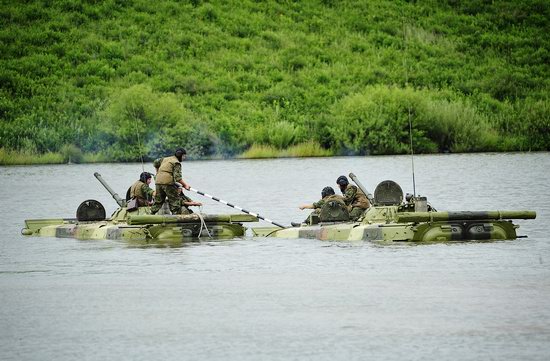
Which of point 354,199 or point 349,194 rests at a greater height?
point 349,194

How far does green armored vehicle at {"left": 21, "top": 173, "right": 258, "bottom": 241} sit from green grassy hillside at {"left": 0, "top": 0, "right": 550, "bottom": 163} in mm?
40931

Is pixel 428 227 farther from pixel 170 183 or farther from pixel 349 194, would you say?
pixel 170 183

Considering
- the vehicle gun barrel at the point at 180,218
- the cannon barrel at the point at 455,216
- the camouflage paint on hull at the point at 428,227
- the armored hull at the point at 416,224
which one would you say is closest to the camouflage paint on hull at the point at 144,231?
the vehicle gun barrel at the point at 180,218

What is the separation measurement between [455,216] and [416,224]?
76 centimetres

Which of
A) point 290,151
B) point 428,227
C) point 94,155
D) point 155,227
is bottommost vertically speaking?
point 428,227

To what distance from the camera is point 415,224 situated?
95.3 ft

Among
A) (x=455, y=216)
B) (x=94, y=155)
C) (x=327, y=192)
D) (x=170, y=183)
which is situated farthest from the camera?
(x=94, y=155)

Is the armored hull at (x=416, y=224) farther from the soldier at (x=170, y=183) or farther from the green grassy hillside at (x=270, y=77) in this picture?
the green grassy hillside at (x=270, y=77)

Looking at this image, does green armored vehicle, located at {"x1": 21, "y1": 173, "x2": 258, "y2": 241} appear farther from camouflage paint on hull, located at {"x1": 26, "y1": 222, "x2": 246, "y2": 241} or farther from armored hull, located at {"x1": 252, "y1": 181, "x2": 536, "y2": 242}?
armored hull, located at {"x1": 252, "y1": 181, "x2": 536, "y2": 242}

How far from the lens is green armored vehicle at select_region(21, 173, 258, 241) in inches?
1248

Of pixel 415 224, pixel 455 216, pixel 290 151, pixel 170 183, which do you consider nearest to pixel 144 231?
pixel 170 183

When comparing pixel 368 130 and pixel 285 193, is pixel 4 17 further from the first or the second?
pixel 285 193

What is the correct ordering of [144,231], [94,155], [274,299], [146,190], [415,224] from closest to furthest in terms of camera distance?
→ [274,299] → [415,224] → [144,231] → [146,190] → [94,155]

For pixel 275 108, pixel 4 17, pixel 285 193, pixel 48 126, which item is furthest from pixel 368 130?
pixel 4 17
